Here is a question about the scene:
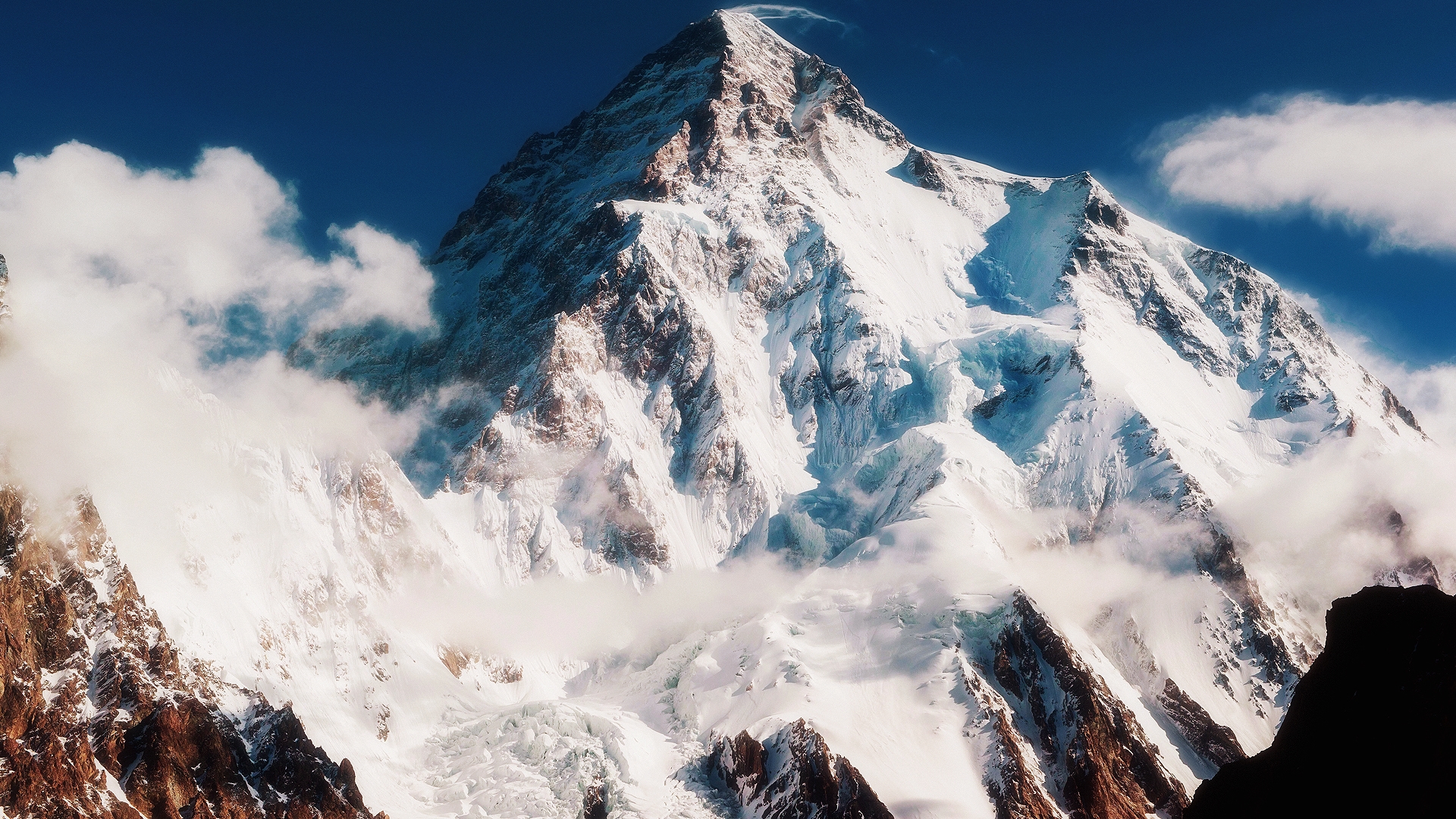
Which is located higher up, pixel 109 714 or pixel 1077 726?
pixel 109 714

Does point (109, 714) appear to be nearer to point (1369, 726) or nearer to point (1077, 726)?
point (1369, 726)

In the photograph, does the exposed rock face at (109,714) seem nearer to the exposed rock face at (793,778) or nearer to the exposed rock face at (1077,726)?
the exposed rock face at (793,778)

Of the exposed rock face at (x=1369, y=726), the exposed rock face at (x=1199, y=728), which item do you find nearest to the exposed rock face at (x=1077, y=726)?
the exposed rock face at (x=1199, y=728)

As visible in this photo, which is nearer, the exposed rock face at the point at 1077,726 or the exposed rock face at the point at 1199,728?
the exposed rock face at the point at 1077,726

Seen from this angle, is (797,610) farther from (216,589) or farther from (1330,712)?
(1330,712)

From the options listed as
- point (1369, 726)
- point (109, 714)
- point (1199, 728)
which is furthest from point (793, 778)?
point (1369, 726)

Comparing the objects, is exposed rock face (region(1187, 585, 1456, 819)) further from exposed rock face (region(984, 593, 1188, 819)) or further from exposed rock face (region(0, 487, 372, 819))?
exposed rock face (region(984, 593, 1188, 819))

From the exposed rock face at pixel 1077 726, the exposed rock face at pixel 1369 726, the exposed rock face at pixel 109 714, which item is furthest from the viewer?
the exposed rock face at pixel 1077 726
